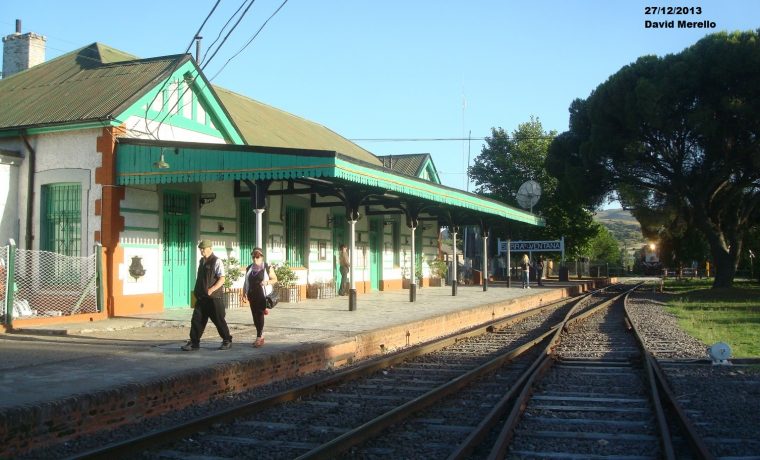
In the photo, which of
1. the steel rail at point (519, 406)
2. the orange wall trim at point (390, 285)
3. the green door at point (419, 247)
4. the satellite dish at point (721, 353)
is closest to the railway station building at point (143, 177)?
the steel rail at point (519, 406)

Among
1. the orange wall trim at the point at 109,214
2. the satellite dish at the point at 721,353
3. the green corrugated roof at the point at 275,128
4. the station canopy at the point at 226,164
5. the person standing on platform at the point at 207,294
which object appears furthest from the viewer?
the green corrugated roof at the point at 275,128

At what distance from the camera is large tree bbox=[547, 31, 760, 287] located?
92.5ft

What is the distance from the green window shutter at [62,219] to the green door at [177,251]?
172cm

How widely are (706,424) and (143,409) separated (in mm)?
5573

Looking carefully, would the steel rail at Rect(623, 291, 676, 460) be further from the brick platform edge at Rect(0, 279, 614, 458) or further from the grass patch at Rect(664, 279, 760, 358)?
the brick platform edge at Rect(0, 279, 614, 458)

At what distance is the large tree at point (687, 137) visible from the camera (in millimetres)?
28203

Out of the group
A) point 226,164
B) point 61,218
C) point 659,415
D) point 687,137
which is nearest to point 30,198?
point 61,218

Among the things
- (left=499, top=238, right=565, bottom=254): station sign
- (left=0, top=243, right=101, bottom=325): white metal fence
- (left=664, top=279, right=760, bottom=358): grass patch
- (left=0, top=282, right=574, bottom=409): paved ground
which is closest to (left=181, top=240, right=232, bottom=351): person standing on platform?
(left=0, top=282, right=574, bottom=409): paved ground

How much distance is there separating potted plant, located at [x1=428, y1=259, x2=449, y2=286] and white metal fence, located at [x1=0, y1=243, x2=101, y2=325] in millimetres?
18505

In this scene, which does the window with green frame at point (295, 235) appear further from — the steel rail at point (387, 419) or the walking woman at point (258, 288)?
the steel rail at point (387, 419)

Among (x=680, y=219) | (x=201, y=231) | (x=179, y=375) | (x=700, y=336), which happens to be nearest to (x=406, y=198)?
(x=201, y=231)

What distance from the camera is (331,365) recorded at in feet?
34.9

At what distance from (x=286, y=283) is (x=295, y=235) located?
2086 mm

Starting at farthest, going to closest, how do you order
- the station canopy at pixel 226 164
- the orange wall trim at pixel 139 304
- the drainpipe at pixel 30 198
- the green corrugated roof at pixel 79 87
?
the drainpipe at pixel 30 198
the green corrugated roof at pixel 79 87
the orange wall trim at pixel 139 304
the station canopy at pixel 226 164
